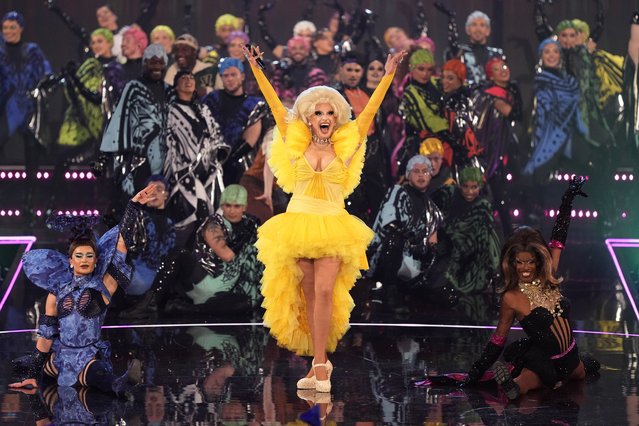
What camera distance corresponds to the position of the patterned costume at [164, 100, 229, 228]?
9938mm

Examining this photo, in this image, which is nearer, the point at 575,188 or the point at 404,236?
the point at 575,188

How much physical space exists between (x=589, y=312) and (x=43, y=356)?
4.40 m

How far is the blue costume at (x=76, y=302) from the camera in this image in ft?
20.1

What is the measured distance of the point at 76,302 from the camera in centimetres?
619

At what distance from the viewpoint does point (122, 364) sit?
6711 millimetres

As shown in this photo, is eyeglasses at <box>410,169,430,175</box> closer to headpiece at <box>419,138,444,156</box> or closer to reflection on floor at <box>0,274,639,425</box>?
headpiece at <box>419,138,444,156</box>

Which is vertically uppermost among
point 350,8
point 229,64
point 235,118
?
point 350,8

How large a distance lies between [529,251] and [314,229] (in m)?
1.14

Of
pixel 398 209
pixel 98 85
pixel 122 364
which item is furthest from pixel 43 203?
pixel 122 364

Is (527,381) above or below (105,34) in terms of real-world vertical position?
below

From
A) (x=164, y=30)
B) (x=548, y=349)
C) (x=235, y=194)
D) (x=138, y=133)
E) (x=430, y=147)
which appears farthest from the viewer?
(x=164, y=30)

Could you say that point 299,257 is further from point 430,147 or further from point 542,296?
point 430,147

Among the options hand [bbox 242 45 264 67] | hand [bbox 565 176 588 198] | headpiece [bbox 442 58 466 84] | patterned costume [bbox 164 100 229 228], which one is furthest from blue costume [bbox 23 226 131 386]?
headpiece [bbox 442 58 466 84]

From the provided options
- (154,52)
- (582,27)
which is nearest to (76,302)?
(154,52)
